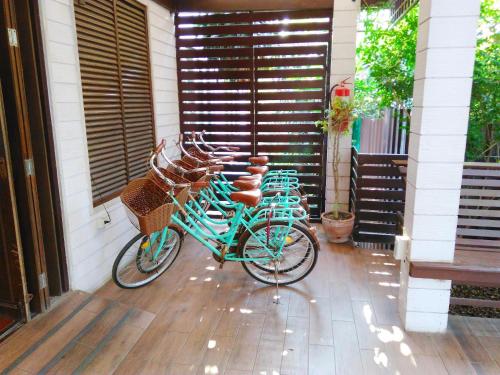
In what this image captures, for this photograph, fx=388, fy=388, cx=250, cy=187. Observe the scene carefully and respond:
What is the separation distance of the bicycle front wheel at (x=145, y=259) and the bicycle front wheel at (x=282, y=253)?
0.71m

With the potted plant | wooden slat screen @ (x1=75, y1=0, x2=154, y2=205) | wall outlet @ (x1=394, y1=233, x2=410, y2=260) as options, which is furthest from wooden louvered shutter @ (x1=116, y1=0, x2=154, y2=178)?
wall outlet @ (x1=394, y1=233, x2=410, y2=260)

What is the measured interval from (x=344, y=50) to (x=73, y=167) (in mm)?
3253

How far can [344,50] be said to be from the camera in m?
4.53

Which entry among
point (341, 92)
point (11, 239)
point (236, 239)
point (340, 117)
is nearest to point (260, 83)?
point (341, 92)

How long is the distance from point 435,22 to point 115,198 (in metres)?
2.81

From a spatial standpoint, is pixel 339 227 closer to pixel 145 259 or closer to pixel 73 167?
pixel 145 259

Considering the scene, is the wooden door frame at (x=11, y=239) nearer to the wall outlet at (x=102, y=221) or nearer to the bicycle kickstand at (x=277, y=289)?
the wall outlet at (x=102, y=221)

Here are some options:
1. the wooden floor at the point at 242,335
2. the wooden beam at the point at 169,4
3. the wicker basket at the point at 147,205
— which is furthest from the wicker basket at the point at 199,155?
the wooden beam at the point at 169,4

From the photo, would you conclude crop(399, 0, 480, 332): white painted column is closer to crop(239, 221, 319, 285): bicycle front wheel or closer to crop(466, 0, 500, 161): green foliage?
crop(239, 221, 319, 285): bicycle front wheel

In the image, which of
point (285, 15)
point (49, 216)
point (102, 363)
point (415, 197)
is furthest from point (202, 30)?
point (102, 363)

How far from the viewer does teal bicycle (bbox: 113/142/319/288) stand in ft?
9.95

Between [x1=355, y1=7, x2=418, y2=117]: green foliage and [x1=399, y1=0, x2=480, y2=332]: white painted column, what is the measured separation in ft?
5.81

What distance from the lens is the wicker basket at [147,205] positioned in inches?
107

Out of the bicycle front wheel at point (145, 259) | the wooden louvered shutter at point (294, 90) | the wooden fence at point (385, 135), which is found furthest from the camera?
the wooden fence at point (385, 135)
